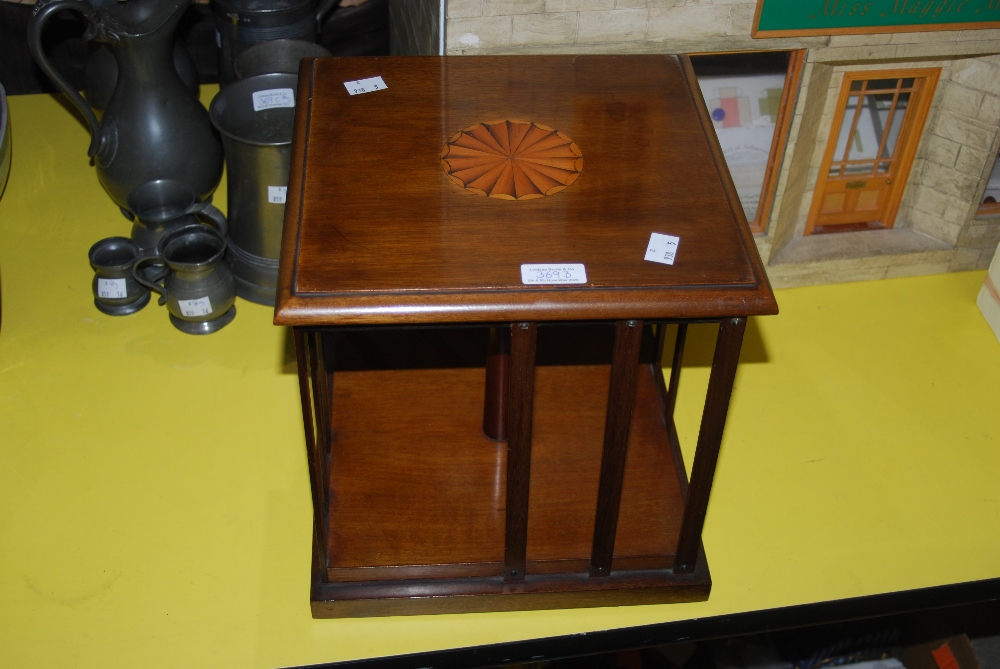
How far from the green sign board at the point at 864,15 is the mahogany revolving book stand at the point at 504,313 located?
0.31 meters

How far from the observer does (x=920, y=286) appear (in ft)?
7.84

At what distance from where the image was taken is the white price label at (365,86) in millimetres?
1752

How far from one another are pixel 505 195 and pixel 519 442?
0.37 metres

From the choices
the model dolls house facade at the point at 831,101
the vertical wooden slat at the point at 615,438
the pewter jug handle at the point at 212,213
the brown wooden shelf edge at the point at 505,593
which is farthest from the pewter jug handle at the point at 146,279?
the vertical wooden slat at the point at 615,438

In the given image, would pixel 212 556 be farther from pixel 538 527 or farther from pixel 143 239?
pixel 143 239

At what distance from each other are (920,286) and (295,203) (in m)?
1.53

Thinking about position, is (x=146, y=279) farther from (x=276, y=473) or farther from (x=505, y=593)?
(x=505, y=593)

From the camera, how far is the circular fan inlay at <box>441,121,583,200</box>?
158cm

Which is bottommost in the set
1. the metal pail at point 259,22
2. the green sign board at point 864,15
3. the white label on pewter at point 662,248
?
the metal pail at point 259,22

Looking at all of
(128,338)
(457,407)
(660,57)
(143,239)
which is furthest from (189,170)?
(660,57)

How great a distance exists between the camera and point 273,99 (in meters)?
2.24

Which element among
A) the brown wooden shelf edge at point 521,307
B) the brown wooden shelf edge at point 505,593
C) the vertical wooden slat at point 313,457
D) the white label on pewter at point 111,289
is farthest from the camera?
the white label on pewter at point 111,289

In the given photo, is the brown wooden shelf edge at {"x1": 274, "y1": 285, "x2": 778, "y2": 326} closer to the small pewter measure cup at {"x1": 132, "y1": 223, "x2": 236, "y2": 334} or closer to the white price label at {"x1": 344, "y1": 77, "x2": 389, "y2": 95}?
the white price label at {"x1": 344, "y1": 77, "x2": 389, "y2": 95}

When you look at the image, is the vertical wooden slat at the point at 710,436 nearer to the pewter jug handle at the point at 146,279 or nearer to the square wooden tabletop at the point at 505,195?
the square wooden tabletop at the point at 505,195
